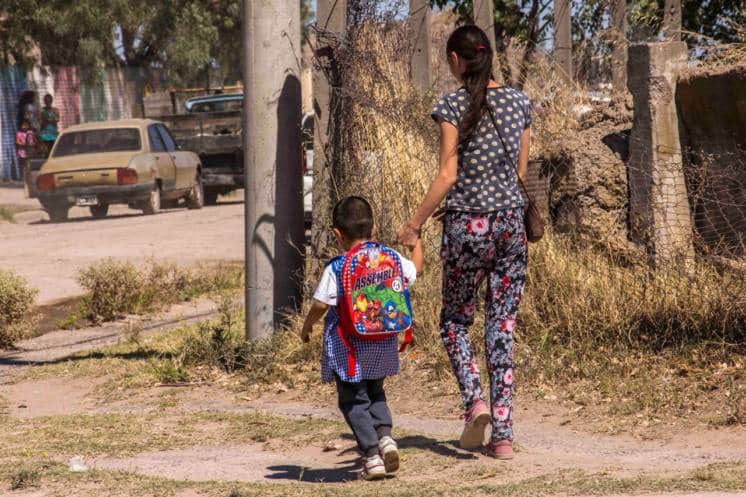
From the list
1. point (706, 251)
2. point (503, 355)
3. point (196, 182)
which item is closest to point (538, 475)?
point (503, 355)

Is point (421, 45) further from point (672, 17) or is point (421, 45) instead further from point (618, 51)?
point (672, 17)

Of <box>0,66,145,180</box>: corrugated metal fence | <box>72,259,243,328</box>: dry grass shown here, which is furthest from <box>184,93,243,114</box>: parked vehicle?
<box>72,259,243,328</box>: dry grass

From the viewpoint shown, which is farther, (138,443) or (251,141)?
(251,141)

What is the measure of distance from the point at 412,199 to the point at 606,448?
8.70 feet

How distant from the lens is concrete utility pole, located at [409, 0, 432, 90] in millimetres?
10195

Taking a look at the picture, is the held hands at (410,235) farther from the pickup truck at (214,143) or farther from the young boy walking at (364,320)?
the pickup truck at (214,143)

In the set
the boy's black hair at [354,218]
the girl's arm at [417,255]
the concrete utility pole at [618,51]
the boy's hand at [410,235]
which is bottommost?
the girl's arm at [417,255]

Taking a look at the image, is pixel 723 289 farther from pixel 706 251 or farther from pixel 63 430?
pixel 63 430

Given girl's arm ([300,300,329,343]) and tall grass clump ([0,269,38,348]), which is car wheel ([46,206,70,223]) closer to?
tall grass clump ([0,269,38,348])

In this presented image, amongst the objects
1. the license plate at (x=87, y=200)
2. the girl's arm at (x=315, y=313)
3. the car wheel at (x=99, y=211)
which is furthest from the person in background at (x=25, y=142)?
the girl's arm at (x=315, y=313)

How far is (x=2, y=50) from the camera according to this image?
A: 34000 millimetres

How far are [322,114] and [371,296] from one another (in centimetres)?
317

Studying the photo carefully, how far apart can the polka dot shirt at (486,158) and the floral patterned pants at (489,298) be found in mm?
71

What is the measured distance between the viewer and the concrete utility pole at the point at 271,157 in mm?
7742
